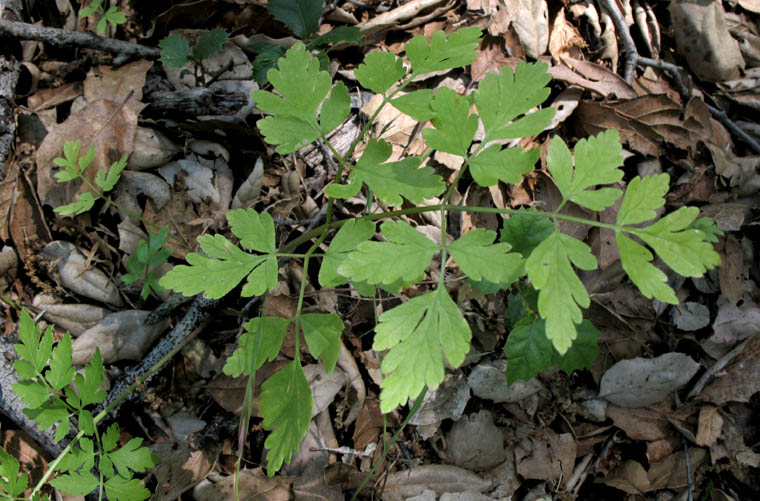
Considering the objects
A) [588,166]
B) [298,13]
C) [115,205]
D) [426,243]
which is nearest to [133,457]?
[115,205]

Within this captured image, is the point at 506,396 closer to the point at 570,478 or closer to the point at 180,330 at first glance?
the point at 570,478

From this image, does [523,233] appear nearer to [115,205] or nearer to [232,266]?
[232,266]

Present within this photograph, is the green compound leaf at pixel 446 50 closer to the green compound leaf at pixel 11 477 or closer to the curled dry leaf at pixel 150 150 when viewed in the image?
the curled dry leaf at pixel 150 150

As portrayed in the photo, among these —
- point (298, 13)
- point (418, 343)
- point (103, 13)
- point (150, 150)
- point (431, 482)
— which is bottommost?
point (431, 482)

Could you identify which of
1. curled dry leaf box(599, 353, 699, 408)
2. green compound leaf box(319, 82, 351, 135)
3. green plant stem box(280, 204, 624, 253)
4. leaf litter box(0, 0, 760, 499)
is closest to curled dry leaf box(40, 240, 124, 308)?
leaf litter box(0, 0, 760, 499)

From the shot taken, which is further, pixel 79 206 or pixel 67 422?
pixel 79 206

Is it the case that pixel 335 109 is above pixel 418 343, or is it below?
above

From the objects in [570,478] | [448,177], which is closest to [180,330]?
[448,177]
